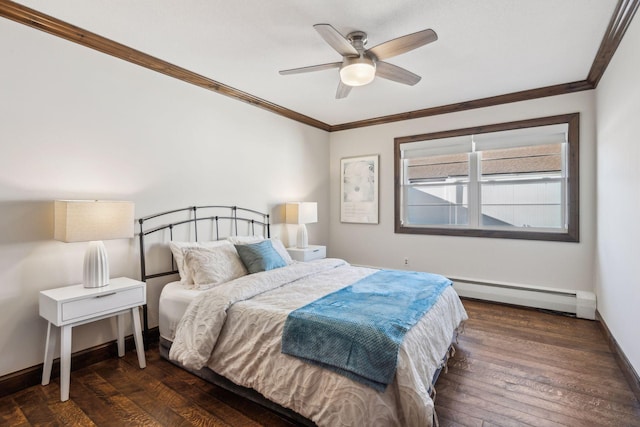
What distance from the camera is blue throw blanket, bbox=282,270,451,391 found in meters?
1.68

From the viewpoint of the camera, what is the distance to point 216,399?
2.20 metres

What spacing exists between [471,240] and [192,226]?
3570 millimetres

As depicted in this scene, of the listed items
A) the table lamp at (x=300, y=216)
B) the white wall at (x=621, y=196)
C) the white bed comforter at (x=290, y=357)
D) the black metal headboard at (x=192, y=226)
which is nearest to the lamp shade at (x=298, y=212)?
the table lamp at (x=300, y=216)

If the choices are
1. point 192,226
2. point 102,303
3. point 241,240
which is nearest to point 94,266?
point 102,303

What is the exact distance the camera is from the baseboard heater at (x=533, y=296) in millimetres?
3641

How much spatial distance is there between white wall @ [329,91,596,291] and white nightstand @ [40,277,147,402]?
352cm

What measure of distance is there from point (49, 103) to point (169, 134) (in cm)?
97

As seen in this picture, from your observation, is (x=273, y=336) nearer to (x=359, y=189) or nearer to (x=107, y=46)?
(x=107, y=46)

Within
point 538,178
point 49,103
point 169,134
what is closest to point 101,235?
point 49,103

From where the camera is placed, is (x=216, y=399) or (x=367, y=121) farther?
(x=367, y=121)

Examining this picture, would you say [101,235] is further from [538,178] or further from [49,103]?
[538,178]

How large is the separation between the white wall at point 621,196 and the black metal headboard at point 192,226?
3.63 m

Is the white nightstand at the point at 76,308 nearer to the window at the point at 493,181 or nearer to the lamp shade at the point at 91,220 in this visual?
the lamp shade at the point at 91,220

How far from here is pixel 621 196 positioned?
2.62 metres
